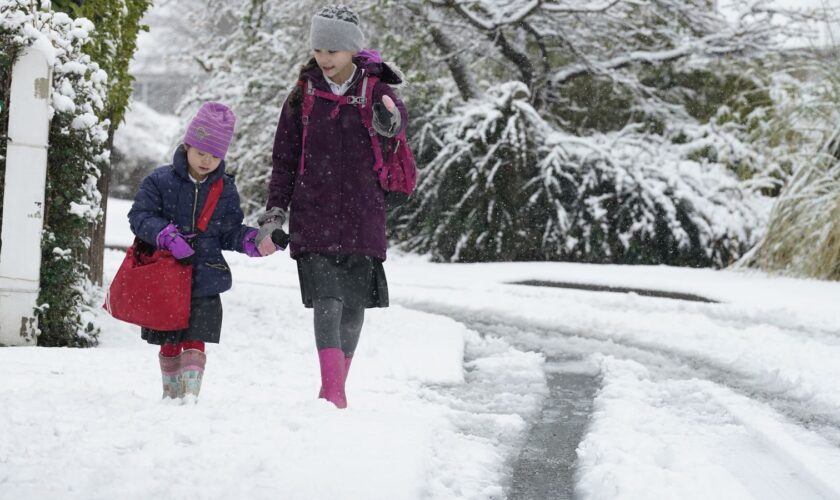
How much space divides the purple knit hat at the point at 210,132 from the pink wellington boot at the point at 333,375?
0.96 meters

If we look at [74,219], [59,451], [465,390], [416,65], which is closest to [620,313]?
[465,390]

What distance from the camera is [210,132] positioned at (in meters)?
4.45

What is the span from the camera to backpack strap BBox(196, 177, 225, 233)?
14.7ft

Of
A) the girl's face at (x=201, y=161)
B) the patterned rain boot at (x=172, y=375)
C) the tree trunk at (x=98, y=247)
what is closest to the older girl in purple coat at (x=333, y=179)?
the girl's face at (x=201, y=161)

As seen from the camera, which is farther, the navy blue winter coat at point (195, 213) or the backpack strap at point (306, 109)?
the backpack strap at point (306, 109)

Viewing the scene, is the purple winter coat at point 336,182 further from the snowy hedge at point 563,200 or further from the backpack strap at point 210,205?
the snowy hedge at point 563,200

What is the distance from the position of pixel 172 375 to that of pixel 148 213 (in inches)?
27.9

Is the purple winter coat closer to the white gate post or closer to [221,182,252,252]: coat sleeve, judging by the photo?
[221,182,252,252]: coat sleeve

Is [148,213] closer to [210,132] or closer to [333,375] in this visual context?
[210,132]

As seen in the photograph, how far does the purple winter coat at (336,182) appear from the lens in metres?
4.71

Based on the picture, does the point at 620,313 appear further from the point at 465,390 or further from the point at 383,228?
the point at 383,228

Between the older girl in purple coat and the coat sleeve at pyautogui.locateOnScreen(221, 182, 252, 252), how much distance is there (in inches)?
6.1

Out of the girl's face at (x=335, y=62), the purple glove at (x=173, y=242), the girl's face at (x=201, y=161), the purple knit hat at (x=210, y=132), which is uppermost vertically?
the girl's face at (x=335, y=62)

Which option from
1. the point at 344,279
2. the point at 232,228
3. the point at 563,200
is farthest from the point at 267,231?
the point at 563,200
